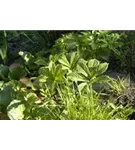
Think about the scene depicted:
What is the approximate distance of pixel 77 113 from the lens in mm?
1617

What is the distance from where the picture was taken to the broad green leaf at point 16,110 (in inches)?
62.6

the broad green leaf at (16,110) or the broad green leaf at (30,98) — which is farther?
the broad green leaf at (30,98)

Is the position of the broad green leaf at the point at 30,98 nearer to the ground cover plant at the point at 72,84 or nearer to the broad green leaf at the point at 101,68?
the ground cover plant at the point at 72,84

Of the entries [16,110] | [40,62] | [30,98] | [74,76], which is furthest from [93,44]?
[16,110]

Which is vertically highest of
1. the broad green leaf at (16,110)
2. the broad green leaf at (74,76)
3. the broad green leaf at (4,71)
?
the broad green leaf at (74,76)

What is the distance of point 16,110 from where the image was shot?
1599 millimetres

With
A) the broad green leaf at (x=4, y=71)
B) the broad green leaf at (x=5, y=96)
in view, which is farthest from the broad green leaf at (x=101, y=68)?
the broad green leaf at (x=4, y=71)

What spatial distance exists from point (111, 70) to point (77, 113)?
71 cm

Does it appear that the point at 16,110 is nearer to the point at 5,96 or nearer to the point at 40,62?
the point at 5,96

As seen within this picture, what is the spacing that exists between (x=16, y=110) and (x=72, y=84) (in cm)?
37

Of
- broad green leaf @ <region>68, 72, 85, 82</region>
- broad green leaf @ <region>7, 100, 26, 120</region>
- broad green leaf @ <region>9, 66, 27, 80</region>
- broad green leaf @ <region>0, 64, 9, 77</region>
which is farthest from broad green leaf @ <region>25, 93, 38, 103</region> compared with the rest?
broad green leaf @ <region>0, 64, 9, 77</region>
